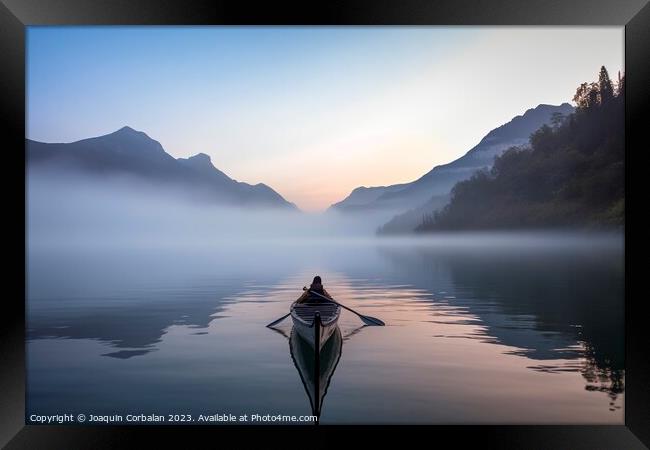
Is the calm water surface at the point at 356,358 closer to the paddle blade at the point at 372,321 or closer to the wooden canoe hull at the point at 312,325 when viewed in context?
the paddle blade at the point at 372,321

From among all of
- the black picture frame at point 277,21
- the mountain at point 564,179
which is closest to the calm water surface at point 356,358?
the black picture frame at point 277,21

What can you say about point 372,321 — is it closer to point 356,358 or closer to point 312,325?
point 356,358

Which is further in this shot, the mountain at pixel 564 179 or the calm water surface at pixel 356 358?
the mountain at pixel 564 179

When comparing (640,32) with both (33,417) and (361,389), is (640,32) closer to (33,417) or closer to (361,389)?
(361,389)

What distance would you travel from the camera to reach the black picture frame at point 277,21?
6.51 meters

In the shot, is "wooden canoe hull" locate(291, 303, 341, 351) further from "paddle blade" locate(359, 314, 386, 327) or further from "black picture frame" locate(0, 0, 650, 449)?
"black picture frame" locate(0, 0, 650, 449)

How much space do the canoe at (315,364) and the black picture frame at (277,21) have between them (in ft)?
7.91

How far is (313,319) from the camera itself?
11.1m

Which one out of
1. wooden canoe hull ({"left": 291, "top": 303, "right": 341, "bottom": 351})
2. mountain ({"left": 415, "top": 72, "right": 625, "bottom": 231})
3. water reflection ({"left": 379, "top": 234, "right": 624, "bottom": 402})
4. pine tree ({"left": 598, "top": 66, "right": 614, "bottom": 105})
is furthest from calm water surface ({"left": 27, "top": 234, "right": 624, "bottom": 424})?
pine tree ({"left": 598, "top": 66, "right": 614, "bottom": 105})

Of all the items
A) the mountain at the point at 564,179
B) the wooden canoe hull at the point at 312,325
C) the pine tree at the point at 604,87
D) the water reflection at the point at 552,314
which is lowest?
the water reflection at the point at 552,314

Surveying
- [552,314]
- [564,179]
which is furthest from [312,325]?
[564,179]

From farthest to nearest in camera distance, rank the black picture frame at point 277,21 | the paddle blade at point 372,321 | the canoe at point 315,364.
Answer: the paddle blade at point 372,321
the canoe at point 315,364
the black picture frame at point 277,21

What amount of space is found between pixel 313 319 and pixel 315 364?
4.09ft

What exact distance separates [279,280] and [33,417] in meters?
23.8
